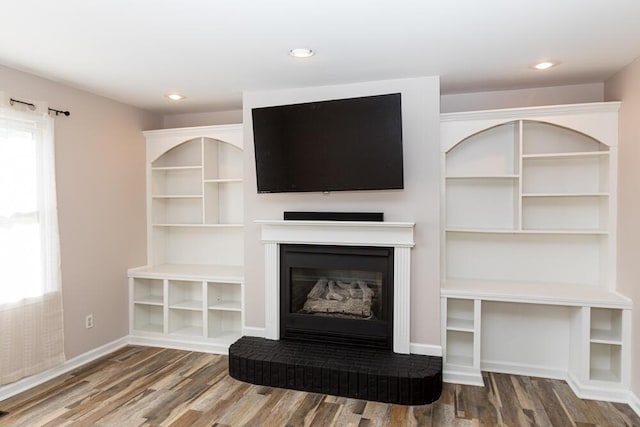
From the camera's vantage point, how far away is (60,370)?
3.26 m

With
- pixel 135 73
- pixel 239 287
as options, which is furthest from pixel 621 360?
pixel 135 73

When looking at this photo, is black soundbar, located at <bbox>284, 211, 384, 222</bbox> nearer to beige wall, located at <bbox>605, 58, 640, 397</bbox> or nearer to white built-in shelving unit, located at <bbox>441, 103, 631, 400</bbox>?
white built-in shelving unit, located at <bbox>441, 103, 631, 400</bbox>

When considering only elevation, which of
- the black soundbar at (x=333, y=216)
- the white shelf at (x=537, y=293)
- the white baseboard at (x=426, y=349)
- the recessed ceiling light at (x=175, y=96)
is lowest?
the white baseboard at (x=426, y=349)

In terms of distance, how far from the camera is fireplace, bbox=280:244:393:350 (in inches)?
127

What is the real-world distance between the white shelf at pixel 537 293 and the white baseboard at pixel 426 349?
1.44 ft

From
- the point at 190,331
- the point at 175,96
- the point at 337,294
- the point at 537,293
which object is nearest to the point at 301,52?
the point at 175,96

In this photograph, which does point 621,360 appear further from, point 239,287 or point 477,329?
point 239,287

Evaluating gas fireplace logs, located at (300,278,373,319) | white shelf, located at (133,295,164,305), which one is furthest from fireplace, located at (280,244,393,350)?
white shelf, located at (133,295,164,305)

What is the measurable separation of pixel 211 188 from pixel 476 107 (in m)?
2.75

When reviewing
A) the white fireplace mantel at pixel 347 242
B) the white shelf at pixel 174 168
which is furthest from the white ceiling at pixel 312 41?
the white fireplace mantel at pixel 347 242

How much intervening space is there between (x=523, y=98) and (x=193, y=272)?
3544 millimetres

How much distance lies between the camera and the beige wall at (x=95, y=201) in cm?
328

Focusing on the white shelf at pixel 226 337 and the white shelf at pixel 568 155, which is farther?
the white shelf at pixel 226 337

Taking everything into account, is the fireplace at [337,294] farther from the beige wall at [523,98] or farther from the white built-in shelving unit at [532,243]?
the beige wall at [523,98]
